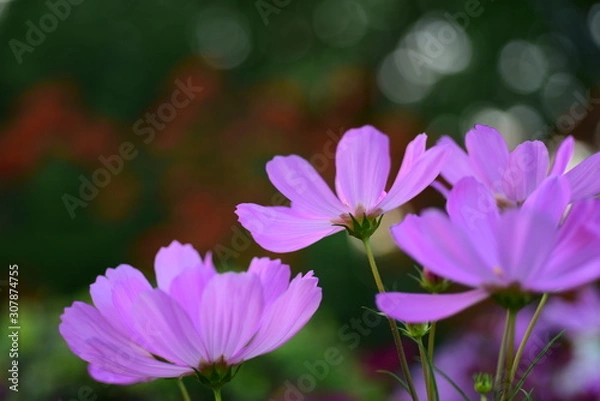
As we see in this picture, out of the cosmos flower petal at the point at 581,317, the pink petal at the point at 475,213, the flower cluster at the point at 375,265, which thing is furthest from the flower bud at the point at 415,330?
the cosmos flower petal at the point at 581,317

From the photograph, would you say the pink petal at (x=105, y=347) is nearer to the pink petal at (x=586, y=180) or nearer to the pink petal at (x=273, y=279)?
the pink petal at (x=273, y=279)

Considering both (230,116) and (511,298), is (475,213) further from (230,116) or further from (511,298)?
(230,116)

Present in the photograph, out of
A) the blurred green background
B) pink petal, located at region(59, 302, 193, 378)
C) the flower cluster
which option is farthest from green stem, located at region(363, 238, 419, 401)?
the blurred green background

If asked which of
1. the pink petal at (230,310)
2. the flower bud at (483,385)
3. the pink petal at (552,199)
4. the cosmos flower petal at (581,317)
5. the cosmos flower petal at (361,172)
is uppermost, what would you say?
the pink petal at (230,310)

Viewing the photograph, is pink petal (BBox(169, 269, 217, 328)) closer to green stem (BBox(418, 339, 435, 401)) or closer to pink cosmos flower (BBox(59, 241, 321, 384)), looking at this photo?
pink cosmos flower (BBox(59, 241, 321, 384))

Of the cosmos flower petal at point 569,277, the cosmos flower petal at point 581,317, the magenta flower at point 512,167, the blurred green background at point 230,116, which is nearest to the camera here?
the cosmos flower petal at point 569,277

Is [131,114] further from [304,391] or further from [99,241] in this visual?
[304,391]

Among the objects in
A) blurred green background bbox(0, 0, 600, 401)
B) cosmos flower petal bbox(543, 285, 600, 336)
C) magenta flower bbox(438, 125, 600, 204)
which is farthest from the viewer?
blurred green background bbox(0, 0, 600, 401)
